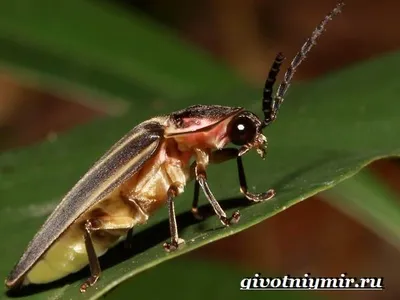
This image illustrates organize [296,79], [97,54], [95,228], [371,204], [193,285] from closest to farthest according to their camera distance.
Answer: [95,228] < [371,204] < [193,285] < [97,54] < [296,79]

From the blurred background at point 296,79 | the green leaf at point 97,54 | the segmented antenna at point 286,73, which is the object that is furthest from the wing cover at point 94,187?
the blurred background at point 296,79

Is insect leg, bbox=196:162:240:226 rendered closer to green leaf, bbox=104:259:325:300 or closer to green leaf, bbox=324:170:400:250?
green leaf, bbox=324:170:400:250

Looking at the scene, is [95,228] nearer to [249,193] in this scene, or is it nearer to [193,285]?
[249,193]

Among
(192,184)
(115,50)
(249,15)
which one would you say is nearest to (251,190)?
(192,184)

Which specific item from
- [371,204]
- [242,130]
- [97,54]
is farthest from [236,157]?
[97,54]

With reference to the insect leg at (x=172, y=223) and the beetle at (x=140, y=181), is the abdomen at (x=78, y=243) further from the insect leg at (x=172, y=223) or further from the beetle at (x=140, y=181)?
the insect leg at (x=172, y=223)

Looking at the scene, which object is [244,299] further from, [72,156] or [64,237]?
[64,237]
